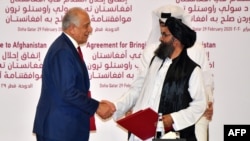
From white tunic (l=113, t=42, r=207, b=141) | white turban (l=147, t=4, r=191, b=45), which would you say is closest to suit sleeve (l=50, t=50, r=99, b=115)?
white tunic (l=113, t=42, r=207, b=141)

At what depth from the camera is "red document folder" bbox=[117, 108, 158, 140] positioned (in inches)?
127

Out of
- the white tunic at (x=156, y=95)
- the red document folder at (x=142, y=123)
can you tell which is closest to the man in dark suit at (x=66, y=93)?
the white tunic at (x=156, y=95)

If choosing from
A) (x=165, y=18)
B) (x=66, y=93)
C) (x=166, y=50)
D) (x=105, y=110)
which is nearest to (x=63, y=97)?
(x=66, y=93)

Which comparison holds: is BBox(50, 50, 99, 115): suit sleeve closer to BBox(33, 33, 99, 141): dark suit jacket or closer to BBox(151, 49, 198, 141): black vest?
BBox(33, 33, 99, 141): dark suit jacket

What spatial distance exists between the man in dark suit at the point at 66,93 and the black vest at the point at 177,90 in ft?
1.96

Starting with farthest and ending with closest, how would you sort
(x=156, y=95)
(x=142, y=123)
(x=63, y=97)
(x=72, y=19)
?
(x=72, y=19) → (x=63, y=97) → (x=156, y=95) → (x=142, y=123)

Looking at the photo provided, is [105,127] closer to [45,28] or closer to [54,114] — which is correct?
[45,28]

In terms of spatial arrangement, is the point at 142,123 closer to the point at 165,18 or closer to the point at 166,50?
the point at 166,50

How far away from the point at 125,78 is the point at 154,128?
1.81 meters

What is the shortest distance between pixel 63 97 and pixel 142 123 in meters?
0.62

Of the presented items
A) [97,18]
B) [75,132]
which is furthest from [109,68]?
[75,132]

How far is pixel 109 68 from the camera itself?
5.12m

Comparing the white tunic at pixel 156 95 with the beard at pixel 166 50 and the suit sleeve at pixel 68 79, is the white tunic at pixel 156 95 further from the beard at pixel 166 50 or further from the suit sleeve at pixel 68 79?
the suit sleeve at pixel 68 79

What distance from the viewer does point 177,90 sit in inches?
133
